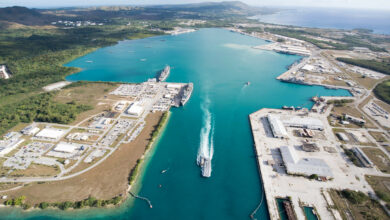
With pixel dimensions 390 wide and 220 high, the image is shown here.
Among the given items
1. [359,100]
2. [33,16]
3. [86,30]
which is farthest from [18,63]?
[33,16]

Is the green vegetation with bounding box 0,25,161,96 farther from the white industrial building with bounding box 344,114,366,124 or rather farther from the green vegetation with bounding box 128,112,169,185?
the white industrial building with bounding box 344,114,366,124

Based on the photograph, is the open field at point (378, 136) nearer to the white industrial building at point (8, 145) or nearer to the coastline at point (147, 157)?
the coastline at point (147, 157)

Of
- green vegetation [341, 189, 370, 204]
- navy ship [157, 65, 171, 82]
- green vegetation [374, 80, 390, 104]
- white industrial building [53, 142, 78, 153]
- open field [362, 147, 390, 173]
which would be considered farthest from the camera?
navy ship [157, 65, 171, 82]

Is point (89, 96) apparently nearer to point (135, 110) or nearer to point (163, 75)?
point (135, 110)

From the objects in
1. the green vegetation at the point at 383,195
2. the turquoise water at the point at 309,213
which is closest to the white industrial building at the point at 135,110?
the turquoise water at the point at 309,213

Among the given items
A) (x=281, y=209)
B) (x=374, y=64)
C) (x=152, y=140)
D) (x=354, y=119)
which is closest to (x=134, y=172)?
(x=152, y=140)

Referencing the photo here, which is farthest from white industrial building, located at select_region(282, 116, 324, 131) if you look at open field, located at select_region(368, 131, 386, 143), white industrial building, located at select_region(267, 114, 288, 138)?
open field, located at select_region(368, 131, 386, 143)
